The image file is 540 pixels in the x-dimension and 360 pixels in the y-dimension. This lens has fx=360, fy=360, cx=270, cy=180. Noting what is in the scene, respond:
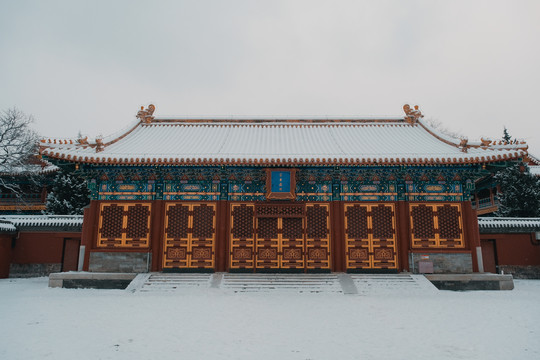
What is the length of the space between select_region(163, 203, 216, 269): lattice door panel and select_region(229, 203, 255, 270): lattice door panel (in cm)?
78

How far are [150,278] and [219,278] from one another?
2.49 meters

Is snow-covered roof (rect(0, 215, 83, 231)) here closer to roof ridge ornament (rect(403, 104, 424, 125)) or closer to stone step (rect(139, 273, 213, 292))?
stone step (rect(139, 273, 213, 292))

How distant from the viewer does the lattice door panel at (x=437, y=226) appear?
1396cm

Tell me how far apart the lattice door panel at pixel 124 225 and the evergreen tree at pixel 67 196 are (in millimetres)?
9459

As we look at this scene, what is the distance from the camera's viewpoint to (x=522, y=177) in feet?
69.0

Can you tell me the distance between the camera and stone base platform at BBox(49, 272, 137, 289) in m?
12.9

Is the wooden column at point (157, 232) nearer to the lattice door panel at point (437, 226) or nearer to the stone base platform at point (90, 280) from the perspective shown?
the stone base platform at point (90, 280)

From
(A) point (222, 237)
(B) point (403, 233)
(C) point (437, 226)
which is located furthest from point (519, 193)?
(A) point (222, 237)

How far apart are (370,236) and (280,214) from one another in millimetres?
3635

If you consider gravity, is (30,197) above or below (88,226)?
above

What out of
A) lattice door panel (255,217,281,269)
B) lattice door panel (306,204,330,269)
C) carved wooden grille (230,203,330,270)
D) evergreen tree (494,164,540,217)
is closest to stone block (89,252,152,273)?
carved wooden grille (230,203,330,270)

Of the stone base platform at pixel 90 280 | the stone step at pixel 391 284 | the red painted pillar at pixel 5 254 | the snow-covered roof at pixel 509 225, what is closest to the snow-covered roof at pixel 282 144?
the stone base platform at pixel 90 280

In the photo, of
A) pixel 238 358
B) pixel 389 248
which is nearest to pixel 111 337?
pixel 238 358

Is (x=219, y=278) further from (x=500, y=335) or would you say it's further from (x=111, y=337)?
(x=500, y=335)
